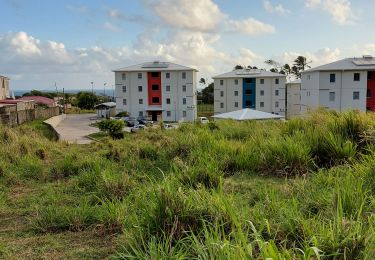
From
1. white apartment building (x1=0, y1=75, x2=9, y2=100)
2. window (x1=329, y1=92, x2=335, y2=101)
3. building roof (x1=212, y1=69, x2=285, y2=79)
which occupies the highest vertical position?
building roof (x1=212, y1=69, x2=285, y2=79)

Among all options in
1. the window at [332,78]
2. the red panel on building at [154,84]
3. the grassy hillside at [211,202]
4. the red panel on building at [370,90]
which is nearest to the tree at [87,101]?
the red panel on building at [154,84]

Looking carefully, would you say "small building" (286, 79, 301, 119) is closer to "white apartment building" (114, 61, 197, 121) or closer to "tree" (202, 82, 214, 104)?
"white apartment building" (114, 61, 197, 121)

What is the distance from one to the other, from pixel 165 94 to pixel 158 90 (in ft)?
3.99

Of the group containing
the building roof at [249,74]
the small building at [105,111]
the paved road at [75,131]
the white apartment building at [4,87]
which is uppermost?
the building roof at [249,74]

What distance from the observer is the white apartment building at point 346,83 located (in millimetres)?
46281

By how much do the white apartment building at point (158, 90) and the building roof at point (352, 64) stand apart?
62.6 feet

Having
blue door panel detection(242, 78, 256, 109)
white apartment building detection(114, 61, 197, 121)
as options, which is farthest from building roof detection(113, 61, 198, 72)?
blue door panel detection(242, 78, 256, 109)

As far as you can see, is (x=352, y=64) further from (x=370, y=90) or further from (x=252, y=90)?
(x=252, y=90)

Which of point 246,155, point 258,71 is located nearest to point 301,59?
point 258,71

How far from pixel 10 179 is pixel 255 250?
509cm

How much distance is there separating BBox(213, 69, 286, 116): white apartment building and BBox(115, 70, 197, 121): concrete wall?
722cm

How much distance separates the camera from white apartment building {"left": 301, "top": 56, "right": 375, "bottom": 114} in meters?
46.3

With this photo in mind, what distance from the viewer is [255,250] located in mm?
2650

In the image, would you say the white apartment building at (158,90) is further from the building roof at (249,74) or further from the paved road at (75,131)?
the paved road at (75,131)
